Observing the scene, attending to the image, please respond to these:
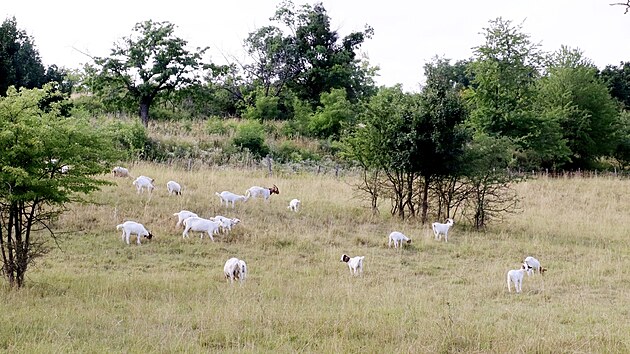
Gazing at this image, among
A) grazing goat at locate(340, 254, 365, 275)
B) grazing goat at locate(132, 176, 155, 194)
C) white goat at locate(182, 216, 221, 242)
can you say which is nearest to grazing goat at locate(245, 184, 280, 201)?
grazing goat at locate(132, 176, 155, 194)

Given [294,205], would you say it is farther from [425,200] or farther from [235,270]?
[235,270]

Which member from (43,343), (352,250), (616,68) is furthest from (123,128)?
(616,68)

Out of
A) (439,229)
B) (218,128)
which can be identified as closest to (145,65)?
(218,128)

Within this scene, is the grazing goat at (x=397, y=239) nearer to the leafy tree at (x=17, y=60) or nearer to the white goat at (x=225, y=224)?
the white goat at (x=225, y=224)

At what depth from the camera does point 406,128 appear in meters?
20.5

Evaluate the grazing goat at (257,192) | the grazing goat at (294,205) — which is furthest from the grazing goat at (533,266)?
the grazing goat at (257,192)

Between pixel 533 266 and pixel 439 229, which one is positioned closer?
pixel 533 266

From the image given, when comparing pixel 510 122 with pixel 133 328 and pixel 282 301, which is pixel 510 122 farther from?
pixel 133 328

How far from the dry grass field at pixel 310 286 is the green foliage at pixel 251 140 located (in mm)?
12194

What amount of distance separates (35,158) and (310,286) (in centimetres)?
558

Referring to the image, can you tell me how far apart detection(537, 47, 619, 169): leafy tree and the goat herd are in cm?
2896

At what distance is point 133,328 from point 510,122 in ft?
112

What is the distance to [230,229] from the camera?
53.3 feet

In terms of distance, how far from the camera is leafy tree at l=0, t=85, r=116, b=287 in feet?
33.3
